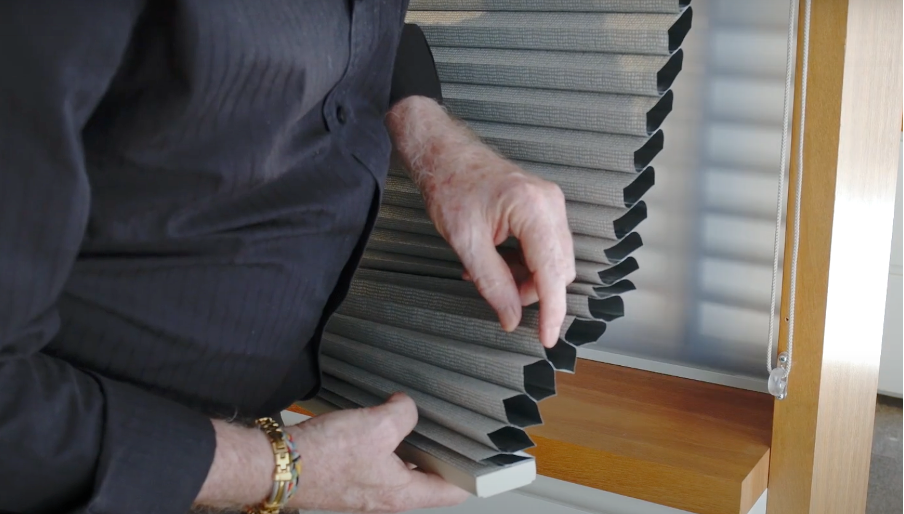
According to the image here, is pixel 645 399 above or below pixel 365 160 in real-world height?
below

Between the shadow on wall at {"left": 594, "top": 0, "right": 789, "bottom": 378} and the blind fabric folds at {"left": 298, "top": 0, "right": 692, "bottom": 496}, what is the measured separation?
14.3 inches

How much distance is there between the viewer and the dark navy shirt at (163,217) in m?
0.52

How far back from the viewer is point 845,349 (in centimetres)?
103

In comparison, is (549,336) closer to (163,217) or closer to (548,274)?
(548,274)

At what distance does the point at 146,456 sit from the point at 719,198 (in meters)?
0.90

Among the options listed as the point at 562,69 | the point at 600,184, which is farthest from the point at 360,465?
the point at 562,69

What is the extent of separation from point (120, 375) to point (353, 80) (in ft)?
1.05

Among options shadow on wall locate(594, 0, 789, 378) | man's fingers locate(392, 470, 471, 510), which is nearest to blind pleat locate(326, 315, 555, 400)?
man's fingers locate(392, 470, 471, 510)

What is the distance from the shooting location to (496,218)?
2.44ft

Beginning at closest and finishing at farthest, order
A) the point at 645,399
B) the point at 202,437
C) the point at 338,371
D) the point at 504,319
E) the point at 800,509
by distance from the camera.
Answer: the point at 202,437, the point at 504,319, the point at 338,371, the point at 800,509, the point at 645,399

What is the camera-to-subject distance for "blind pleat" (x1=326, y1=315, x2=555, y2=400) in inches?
29.4

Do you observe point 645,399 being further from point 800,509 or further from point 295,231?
point 295,231

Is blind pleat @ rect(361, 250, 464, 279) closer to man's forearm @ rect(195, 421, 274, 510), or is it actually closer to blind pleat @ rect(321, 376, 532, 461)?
blind pleat @ rect(321, 376, 532, 461)

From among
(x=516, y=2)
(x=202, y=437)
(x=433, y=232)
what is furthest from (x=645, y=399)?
(x=202, y=437)
